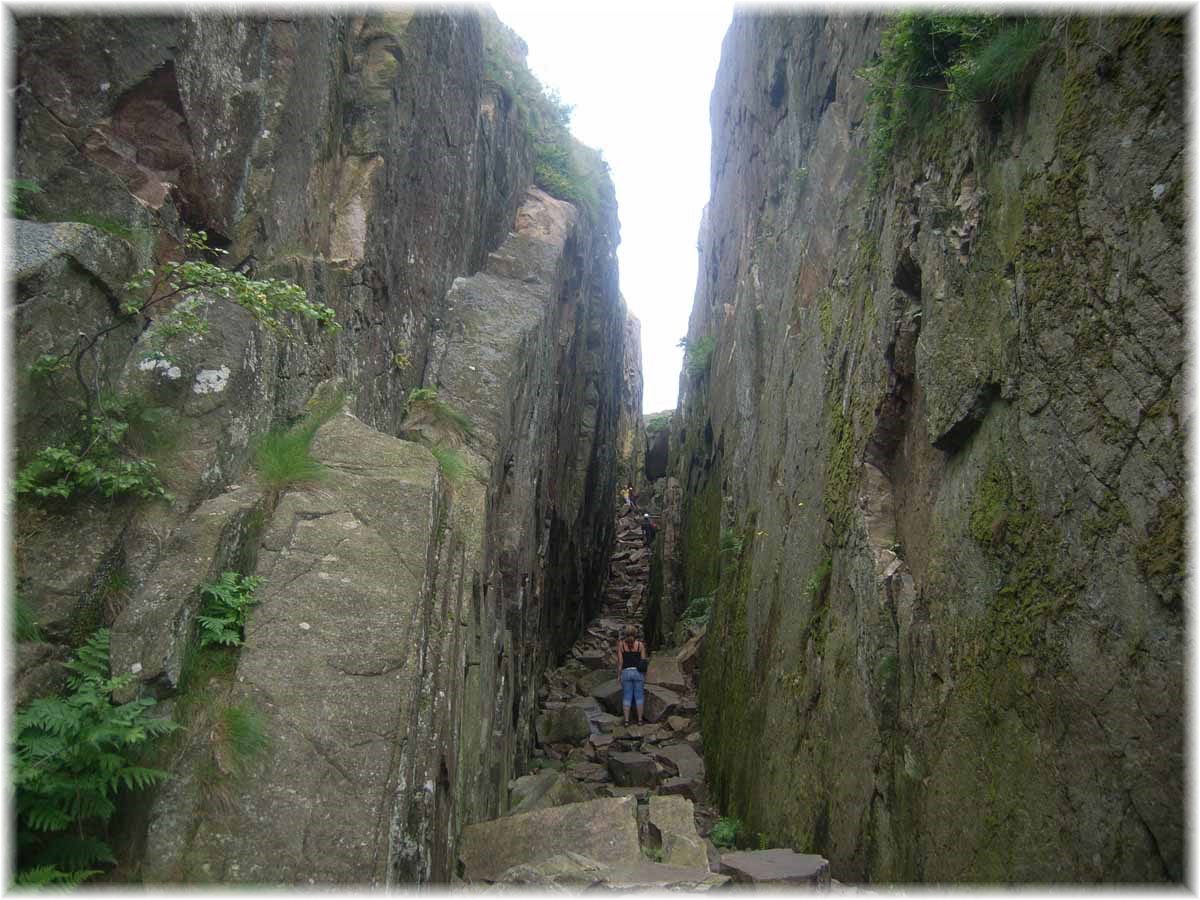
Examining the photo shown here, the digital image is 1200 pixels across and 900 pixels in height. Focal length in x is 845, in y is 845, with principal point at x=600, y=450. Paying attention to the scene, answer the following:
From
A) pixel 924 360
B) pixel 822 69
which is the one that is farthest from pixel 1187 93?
pixel 822 69

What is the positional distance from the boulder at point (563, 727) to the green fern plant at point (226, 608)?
10255mm

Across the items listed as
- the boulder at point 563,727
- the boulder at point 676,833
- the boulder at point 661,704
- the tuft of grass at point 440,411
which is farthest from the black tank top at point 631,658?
the boulder at point 676,833

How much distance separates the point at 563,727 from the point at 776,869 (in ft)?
30.7

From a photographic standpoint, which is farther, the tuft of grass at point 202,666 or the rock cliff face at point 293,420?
the tuft of grass at point 202,666

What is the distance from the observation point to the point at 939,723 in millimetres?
6152

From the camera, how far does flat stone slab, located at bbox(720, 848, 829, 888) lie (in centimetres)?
633

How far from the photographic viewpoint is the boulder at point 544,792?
10.1 meters

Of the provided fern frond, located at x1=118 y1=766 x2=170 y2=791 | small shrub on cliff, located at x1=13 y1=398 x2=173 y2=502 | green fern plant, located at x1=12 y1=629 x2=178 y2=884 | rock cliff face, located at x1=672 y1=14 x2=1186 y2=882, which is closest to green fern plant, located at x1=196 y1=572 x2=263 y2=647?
green fern plant, located at x1=12 y1=629 x2=178 y2=884

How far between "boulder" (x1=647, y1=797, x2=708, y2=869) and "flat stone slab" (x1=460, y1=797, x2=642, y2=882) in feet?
1.47

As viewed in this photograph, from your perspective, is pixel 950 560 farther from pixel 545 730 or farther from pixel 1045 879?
pixel 545 730

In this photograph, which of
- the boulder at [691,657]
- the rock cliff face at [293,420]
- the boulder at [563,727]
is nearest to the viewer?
the rock cliff face at [293,420]

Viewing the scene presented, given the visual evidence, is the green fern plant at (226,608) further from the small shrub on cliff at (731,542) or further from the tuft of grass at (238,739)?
the small shrub on cliff at (731,542)

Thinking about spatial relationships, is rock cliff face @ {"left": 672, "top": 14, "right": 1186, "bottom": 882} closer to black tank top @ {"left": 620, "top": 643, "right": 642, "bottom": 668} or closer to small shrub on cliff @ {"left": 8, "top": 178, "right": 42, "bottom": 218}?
black tank top @ {"left": 620, "top": 643, "right": 642, "bottom": 668}

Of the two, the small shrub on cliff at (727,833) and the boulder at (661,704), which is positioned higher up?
the boulder at (661,704)
